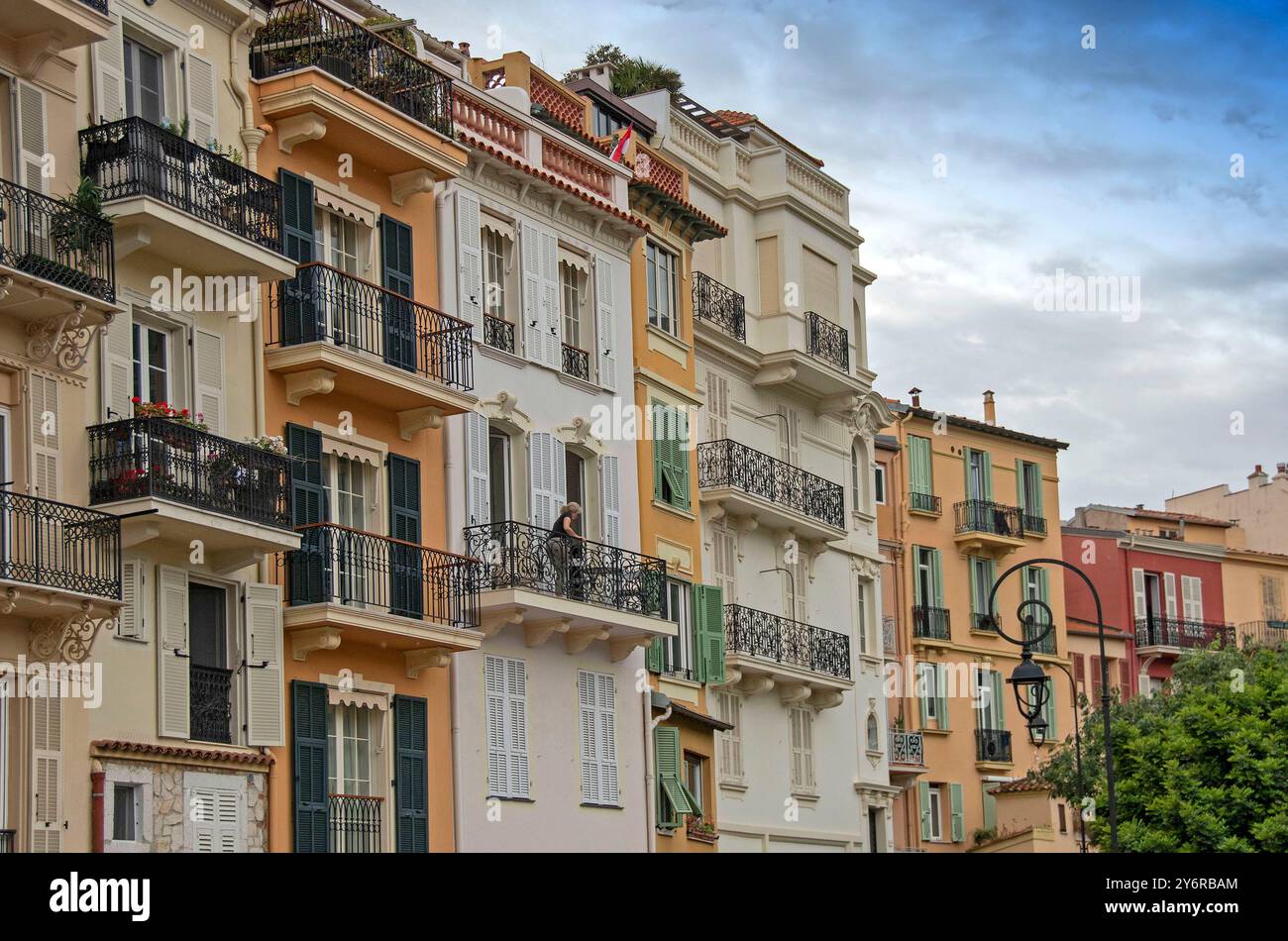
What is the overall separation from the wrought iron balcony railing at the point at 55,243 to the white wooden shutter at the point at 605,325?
41.6 ft

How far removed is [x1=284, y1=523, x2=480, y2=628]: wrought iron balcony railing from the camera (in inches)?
1069

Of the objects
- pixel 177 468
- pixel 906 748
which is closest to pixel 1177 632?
pixel 906 748

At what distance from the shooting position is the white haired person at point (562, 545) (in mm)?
32219

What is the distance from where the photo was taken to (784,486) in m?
42.5

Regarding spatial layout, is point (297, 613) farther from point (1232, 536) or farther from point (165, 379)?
point (1232, 536)

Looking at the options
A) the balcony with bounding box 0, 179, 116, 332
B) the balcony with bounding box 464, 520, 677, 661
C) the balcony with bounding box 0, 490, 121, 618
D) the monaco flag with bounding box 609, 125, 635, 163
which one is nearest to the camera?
the balcony with bounding box 0, 490, 121, 618

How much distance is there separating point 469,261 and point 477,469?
3.15m

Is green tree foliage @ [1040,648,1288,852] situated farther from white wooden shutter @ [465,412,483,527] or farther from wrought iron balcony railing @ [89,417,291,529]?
wrought iron balcony railing @ [89,417,291,529]

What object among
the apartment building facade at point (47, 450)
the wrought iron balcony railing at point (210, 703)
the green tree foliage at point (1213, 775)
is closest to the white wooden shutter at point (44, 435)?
the apartment building facade at point (47, 450)

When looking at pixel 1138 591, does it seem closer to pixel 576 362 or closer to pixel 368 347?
pixel 576 362

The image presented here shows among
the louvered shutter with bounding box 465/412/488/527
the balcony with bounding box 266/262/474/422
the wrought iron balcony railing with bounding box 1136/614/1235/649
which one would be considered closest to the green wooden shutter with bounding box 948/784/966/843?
the wrought iron balcony railing with bounding box 1136/614/1235/649

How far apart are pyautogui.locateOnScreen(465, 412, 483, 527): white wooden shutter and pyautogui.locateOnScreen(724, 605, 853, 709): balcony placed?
886 centimetres

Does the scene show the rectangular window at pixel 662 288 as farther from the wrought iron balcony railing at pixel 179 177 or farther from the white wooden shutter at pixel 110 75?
the white wooden shutter at pixel 110 75

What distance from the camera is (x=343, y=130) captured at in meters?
29.2
